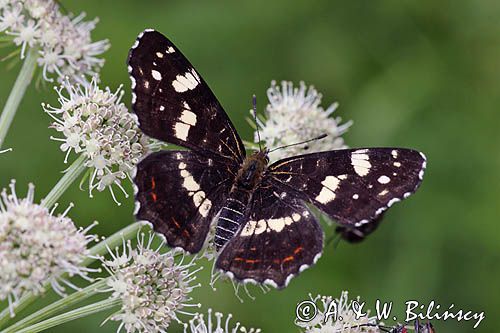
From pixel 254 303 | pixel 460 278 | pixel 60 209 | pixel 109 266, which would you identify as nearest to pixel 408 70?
pixel 460 278

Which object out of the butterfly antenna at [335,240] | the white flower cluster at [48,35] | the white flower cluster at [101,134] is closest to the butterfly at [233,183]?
the white flower cluster at [101,134]

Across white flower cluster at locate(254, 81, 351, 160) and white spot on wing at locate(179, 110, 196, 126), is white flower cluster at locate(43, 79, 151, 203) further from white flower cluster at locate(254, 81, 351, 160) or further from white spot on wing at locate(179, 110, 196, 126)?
white flower cluster at locate(254, 81, 351, 160)

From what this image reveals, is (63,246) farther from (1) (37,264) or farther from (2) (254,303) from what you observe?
(2) (254,303)

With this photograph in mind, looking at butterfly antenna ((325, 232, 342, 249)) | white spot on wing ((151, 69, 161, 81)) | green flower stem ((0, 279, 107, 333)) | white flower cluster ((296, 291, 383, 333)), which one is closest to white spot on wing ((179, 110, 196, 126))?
white spot on wing ((151, 69, 161, 81))

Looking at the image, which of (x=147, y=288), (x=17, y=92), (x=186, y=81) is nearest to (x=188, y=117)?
(x=186, y=81)

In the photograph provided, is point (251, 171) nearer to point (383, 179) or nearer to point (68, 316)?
point (383, 179)
